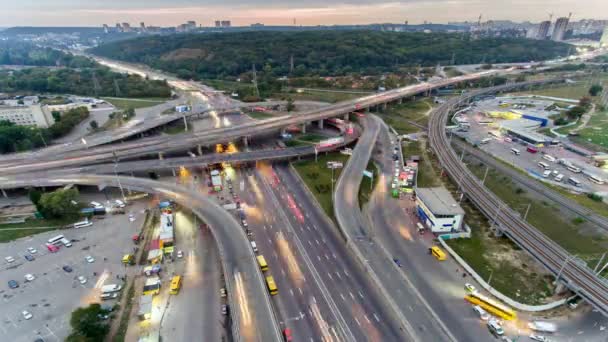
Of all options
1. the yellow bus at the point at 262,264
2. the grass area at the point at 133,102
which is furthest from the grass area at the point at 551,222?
the grass area at the point at 133,102

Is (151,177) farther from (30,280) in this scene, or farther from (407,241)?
(407,241)

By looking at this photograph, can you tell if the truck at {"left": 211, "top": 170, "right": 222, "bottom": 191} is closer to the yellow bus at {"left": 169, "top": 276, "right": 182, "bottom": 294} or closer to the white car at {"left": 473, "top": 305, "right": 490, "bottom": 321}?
the yellow bus at {"left": 169, "top": 276, "right": 182, "bottom": 294}

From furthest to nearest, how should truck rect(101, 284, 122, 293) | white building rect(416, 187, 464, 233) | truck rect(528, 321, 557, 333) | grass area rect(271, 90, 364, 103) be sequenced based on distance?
1. grass area rect(271, 90, 364, 103)
2. white building rect(416, 187, 464, 233)
3. truck rect(101, 284, 122, 293)
4. truck rect(528, 321, 557, 333)

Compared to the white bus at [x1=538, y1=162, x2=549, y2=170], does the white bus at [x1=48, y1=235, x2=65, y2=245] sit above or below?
below

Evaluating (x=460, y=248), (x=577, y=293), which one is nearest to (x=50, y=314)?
(x=460, y=248)

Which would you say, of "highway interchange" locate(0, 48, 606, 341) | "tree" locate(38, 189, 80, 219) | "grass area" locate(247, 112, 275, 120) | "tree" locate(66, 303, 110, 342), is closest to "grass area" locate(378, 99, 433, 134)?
"highway interchange" locate(0, 48, 606, 341)

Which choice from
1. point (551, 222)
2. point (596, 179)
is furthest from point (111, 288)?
point (596, 179)
